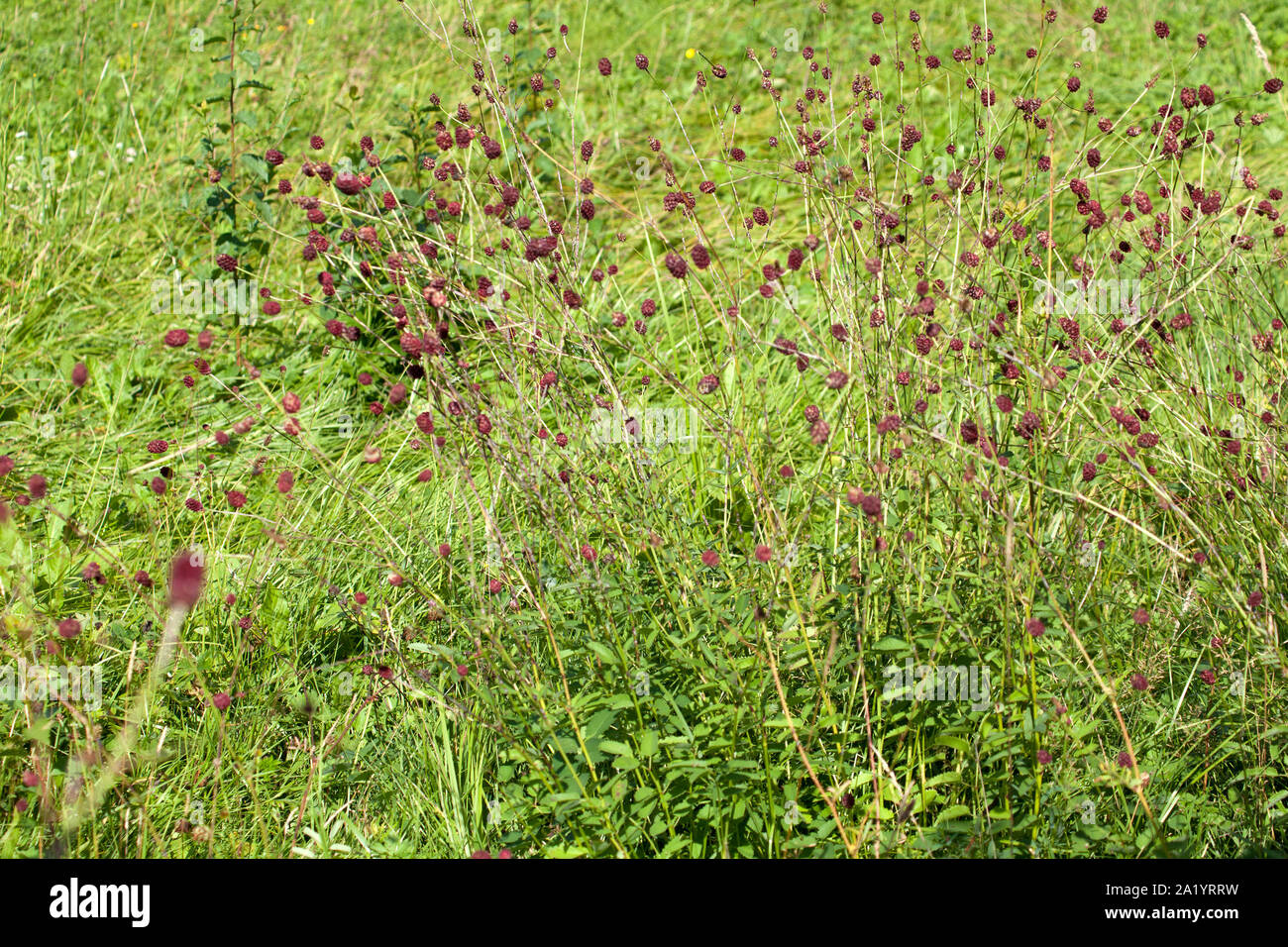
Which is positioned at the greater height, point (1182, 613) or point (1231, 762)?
point (1182, 613)

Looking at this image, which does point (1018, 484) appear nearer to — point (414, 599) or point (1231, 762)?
point (1231, 762)

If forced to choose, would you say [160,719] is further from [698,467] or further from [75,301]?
[75,301]

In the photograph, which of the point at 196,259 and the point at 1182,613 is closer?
the point at 1182,613

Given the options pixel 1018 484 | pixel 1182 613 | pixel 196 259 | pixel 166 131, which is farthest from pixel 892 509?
pixel 166 131

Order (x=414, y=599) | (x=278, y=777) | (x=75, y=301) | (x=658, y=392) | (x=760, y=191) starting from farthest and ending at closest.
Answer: (x=760, y=191)
(x=75, y=301)
(x=658, y=392)
(x=414, y=599)
(x=278, y=777)

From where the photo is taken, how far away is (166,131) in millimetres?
4883

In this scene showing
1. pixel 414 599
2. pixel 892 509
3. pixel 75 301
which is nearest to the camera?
pixel 892 509

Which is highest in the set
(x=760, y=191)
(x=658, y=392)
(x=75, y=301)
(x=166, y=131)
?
(x=166, y=131)

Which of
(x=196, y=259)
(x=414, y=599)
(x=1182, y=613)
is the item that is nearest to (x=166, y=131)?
(x=196, y=259)

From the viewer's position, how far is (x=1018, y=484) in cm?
227
